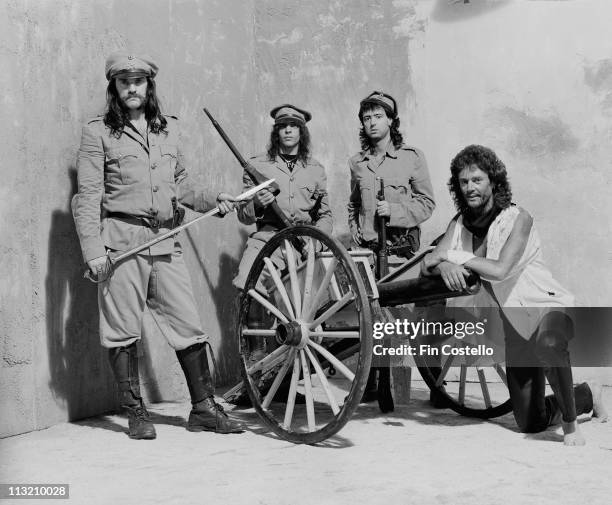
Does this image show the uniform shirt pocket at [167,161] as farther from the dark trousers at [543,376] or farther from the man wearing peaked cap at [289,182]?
the dark trousers at [543,376]

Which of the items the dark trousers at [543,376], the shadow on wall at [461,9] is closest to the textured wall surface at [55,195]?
the shadow on wall at [461,9]

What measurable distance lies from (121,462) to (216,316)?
228cm

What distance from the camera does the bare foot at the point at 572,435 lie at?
3943mm

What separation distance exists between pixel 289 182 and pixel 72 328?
150 centimetres

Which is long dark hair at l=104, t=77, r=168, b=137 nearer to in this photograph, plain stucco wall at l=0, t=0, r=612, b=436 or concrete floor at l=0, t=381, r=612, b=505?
plain stucco wall at l=0, t=0, r=612, b=436

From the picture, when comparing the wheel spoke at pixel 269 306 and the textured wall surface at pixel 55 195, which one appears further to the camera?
the textured wall surface at pixel 55 195

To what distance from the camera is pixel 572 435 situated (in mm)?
3953

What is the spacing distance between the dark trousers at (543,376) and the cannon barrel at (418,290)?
30 centimetres

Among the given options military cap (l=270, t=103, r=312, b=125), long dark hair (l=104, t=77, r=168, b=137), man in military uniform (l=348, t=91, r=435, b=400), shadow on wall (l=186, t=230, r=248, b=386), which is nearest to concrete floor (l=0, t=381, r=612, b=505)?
man in military uniform (l=348, t=91, r=435, b=400)

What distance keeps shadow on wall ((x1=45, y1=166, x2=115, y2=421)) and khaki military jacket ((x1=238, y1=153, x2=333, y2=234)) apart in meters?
1.06

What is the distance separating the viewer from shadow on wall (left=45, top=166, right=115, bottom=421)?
452cm

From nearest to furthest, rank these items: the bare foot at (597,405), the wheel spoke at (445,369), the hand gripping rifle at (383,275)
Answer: the bare foot at (597,405)
the wheel spoke at (445,369)
the hand gripping rifle at (383,275)

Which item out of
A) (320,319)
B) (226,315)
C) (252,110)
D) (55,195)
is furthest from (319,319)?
(252,110)

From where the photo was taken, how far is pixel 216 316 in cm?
600
